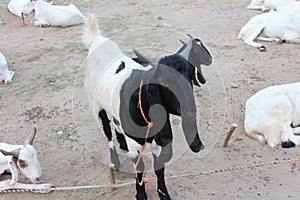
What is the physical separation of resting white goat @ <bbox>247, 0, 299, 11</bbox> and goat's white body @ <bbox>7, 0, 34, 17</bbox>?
560cm

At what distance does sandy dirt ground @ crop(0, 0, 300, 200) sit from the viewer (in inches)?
147

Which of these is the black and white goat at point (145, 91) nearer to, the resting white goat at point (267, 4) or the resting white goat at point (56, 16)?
the resting white goat at point (56, 16)

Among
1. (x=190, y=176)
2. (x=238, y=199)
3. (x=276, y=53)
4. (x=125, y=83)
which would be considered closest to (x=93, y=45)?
(x=125, y=83)

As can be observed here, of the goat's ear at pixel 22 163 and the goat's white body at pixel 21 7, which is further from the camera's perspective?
the goat's white body at pixel 21 7

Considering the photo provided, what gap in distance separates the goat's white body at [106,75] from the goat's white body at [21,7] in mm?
6449

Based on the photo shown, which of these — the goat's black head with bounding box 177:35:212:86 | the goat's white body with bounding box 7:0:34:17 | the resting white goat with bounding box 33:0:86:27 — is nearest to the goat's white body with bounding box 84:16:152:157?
the goat's black head with bounding box 177:35:212:86

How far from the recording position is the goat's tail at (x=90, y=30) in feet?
12.4

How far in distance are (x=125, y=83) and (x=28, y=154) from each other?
4.86 ft

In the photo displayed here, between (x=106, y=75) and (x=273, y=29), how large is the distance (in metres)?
4.59

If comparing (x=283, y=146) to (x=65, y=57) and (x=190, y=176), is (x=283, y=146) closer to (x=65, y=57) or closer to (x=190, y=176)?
(x=190, y=176)

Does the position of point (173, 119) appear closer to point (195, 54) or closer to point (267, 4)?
point (195, 54)

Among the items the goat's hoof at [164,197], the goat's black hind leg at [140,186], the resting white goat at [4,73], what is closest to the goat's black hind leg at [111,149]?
the goat's black hind leg at [140,186]

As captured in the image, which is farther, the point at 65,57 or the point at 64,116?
the point at 65,57

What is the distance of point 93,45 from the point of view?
12.2 ft
